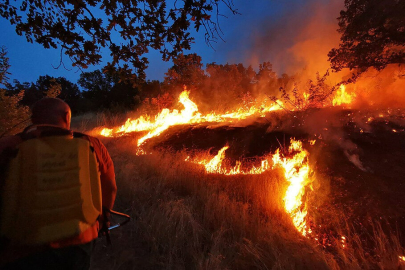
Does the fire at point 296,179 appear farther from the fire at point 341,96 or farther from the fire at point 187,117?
the fire at point 341,96

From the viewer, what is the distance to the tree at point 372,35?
20.8 feet

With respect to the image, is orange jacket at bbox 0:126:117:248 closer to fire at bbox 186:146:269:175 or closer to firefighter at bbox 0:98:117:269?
firefighter at bbox 0:98:117:269

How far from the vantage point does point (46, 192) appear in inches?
51.4

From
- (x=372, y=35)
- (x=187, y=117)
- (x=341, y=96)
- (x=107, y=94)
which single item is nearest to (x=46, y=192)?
(x=372, y=35)

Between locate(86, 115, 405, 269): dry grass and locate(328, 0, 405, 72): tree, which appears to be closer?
locate(86, 115, 405, 269): dry grass

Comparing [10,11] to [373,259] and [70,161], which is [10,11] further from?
[373,259]

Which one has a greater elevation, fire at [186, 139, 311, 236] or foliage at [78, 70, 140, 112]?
foliage at [78, 70, 140, 112]

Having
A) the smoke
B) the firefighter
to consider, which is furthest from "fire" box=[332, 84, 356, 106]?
the firefighter

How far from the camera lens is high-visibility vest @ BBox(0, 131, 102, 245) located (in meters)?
1.25

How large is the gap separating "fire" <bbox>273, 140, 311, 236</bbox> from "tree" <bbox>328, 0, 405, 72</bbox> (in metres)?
4.04

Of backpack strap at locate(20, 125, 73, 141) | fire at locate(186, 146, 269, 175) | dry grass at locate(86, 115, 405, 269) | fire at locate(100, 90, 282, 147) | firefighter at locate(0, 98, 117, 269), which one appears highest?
fire at locate(100, 90, 282, 147)

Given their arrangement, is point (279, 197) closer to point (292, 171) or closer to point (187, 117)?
point (292, 171)

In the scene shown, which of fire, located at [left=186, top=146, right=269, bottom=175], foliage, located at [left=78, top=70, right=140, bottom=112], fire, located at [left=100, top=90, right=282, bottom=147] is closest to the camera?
fire, located at [left=186, top=146, right=269, bottom=175]

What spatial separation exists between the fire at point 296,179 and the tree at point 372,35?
4039 mm
